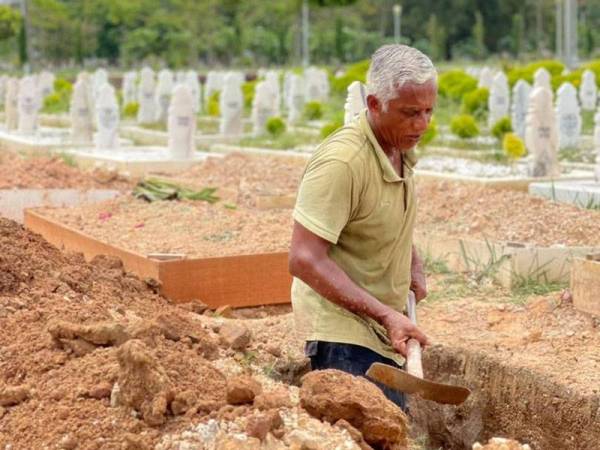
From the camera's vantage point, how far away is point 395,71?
3.95 meters

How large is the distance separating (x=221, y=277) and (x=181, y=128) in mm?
8552

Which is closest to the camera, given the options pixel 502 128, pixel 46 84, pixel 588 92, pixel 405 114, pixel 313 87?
pixel 405 114

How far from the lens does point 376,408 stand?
366 cm

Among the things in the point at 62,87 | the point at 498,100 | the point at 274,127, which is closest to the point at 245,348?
the point at 274,127

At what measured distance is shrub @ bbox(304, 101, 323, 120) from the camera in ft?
75.8

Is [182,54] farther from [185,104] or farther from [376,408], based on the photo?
[376,408]

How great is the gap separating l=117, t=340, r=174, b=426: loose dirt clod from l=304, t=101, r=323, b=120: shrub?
19546 millimetres

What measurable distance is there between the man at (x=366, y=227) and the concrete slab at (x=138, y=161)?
10260mm

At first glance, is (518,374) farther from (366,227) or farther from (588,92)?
(588,92)

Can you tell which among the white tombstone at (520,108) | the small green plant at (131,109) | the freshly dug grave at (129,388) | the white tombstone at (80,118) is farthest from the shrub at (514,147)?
the small green plant at (131,109)

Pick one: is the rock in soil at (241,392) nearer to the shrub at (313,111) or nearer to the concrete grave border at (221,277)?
the concrete grave border at (221,277)

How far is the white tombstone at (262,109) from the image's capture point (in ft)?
67.6

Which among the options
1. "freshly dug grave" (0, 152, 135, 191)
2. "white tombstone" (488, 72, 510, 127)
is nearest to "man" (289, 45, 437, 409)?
"freshly dug grave" (0, 152, 135, 191)

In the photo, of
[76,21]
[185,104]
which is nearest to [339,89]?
[185,104]
